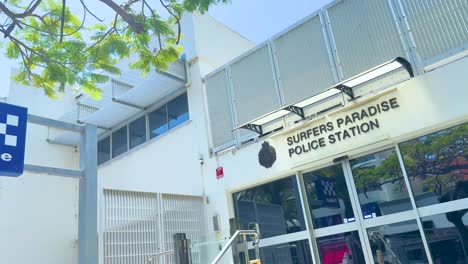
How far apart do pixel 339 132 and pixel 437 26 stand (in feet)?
6.27

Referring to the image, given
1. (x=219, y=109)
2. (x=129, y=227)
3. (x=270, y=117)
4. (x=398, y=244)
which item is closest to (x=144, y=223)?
(x=129, y=227)

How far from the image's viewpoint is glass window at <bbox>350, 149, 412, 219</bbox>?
5430 mm

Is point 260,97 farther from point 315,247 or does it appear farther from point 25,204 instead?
point 25,204

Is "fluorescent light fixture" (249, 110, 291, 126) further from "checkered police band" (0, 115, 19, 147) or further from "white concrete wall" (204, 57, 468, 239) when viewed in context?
"checkered police band" (0, 115, 19, 147)

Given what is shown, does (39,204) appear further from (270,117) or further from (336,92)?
(336,92)

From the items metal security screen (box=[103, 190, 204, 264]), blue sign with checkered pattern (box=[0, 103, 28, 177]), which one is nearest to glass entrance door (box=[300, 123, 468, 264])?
metal security screen (box=[103, 190, 204, 264])

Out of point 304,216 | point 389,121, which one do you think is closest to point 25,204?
point 304,216

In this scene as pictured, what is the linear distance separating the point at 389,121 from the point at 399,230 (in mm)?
1471

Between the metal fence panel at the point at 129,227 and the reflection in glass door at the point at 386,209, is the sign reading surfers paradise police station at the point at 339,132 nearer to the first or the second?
the reflection in glass door at the point at 386,209

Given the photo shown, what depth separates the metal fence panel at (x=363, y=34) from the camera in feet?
18.6

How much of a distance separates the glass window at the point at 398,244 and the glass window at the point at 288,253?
1063mm

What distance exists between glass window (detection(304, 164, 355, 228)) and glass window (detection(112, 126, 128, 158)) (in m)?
5.31

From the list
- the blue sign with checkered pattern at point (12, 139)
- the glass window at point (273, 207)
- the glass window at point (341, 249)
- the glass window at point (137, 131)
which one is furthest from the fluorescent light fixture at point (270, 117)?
the blue sign with checkered pattern at point (12, 139)

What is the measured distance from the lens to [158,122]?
363 inches
